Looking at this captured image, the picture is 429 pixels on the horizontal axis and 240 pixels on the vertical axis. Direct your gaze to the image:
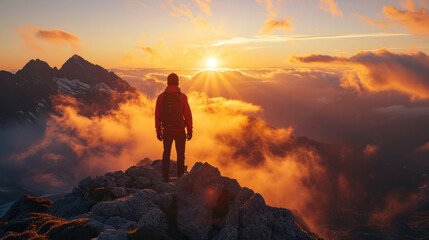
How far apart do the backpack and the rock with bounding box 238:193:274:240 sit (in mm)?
6666

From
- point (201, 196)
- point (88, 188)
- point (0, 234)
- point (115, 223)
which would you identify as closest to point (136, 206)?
point (115, 223)

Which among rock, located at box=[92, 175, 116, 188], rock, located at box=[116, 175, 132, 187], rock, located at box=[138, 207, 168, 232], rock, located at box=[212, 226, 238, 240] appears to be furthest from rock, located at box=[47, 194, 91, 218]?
rock, located at box=[212, 226, 238, 240]

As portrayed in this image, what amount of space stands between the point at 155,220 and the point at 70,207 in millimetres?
9093

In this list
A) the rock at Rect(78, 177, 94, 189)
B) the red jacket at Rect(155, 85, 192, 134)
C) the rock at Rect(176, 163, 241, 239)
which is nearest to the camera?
the rock at Rect(176, 163, 241, 239)

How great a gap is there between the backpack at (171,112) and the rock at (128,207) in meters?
4.58

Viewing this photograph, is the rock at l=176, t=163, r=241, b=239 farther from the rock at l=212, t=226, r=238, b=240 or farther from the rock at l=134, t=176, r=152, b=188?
the rock at l=134, t=176, r=152, b=188

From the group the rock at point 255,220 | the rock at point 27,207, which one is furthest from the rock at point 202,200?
the rock at point 27,207

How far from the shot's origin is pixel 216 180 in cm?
1594

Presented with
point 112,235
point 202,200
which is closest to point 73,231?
point 112,235

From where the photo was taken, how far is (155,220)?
1279cm

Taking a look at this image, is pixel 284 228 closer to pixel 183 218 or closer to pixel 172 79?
pixel 183 218

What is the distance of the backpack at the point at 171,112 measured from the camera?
1769cm

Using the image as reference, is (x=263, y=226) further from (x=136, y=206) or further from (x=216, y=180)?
(x=136, y=206)

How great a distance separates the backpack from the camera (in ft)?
58.0
